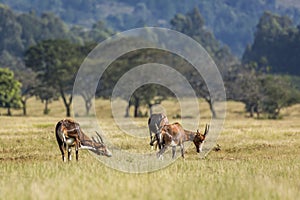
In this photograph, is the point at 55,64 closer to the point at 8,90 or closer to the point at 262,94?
the point at 8,90

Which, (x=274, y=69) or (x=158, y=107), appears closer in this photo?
(x=158, y=107)

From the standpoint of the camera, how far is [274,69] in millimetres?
175125

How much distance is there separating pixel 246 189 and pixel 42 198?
486 centimetres

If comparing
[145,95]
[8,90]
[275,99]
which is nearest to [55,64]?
[8,90]

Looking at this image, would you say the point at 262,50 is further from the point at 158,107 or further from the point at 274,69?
the point at 158,107

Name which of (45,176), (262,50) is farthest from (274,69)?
(45,176)

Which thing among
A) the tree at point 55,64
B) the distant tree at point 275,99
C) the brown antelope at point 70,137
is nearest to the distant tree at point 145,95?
the tree at point 55,64

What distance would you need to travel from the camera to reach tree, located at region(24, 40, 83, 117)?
279 ft

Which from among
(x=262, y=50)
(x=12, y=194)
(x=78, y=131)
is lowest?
(x=12, y=194)

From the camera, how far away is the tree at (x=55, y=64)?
279 ft

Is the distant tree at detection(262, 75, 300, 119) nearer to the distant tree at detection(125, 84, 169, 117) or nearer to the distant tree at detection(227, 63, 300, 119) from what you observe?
the distant tree at detection(227, 63, 300, 119)

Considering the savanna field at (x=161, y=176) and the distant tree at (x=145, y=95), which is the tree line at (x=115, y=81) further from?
the savanna field at (x=161, y=176)

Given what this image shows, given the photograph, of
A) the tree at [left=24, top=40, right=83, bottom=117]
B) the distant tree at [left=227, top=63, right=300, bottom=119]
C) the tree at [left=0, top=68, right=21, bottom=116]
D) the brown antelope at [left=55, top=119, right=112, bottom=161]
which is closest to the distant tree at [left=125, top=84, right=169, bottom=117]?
the tree at [left=24, top=40, right=83, bottom=117]

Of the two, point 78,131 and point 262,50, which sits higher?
point 262,50
